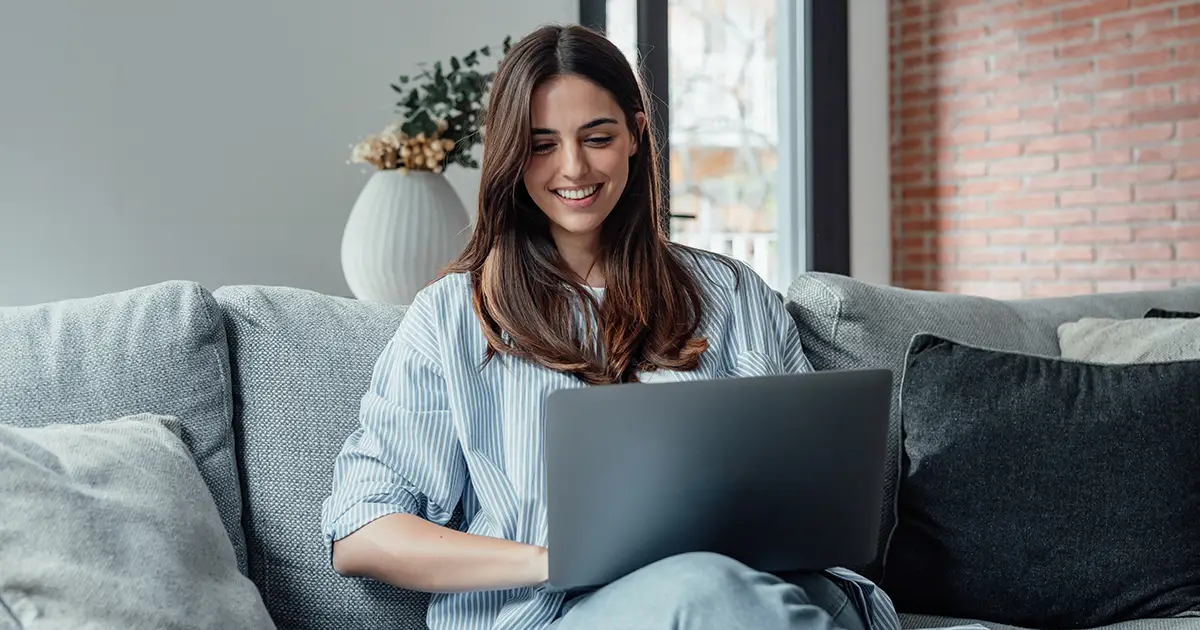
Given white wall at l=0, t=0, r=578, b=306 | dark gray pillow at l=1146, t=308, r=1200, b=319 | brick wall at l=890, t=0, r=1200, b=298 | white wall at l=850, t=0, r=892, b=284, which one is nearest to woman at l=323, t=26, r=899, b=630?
dark gray pillow at l=1146, t=308, r=1200, b=319

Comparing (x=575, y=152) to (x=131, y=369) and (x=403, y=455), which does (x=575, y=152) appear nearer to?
(x=403, y=455)

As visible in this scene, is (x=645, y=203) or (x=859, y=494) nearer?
(x=859, y=494)

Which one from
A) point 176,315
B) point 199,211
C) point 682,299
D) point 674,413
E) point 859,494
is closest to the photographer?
point 674,413

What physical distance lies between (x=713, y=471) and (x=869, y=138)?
12.2 feet

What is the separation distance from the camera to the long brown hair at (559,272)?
1.45 m

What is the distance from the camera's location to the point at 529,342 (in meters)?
1.42

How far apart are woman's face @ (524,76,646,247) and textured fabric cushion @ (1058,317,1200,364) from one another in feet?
2.63

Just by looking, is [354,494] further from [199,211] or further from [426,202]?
[199,211]

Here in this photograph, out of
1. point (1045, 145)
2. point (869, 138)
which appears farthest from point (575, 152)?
point (1045, 145)

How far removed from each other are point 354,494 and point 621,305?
43 centimetres

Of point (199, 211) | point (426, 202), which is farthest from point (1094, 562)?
point (199, 211)

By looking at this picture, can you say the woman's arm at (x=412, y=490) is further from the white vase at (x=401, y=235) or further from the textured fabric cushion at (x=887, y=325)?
the white vase at (x=401, y=235)

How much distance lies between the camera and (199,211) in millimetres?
2900

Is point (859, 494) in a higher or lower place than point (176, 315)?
lower
